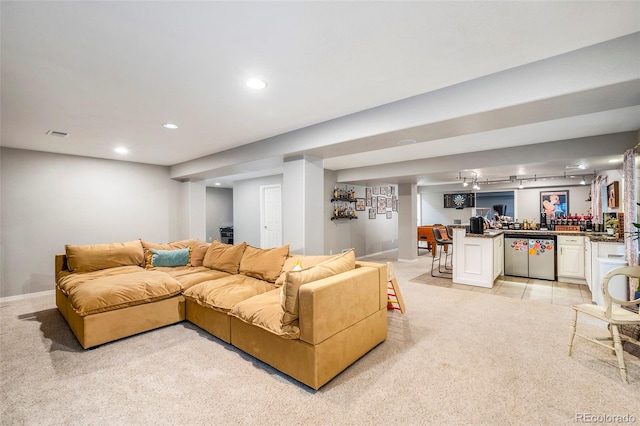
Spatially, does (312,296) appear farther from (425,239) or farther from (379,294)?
(425,239)

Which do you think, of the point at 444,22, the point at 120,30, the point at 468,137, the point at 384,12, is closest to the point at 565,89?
the point at 444,22

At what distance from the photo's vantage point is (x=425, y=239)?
9664mm

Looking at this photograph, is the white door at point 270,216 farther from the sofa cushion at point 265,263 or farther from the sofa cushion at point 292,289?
the sofa cushion at point 292,289

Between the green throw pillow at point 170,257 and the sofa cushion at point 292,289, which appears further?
the green throw pillow at point 170,257

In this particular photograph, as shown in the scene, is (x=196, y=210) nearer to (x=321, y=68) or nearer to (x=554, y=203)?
(x=321, y=68)

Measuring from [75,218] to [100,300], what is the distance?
296 cm

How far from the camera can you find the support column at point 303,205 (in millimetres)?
3814

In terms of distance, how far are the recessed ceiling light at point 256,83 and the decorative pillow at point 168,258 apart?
298 centimetres

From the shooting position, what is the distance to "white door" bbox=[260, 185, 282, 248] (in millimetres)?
7820

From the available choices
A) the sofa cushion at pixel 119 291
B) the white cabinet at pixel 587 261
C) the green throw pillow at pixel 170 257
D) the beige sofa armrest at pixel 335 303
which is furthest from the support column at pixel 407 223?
the sofa cushion at pixel 119 291

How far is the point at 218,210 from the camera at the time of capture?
9.70m

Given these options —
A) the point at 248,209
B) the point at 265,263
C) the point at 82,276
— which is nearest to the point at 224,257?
the point at 265,263

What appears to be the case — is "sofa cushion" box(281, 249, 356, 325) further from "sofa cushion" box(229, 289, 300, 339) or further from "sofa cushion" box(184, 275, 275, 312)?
"sofa cushion" box(184, 275, 275, 312)

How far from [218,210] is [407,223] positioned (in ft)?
20.1
